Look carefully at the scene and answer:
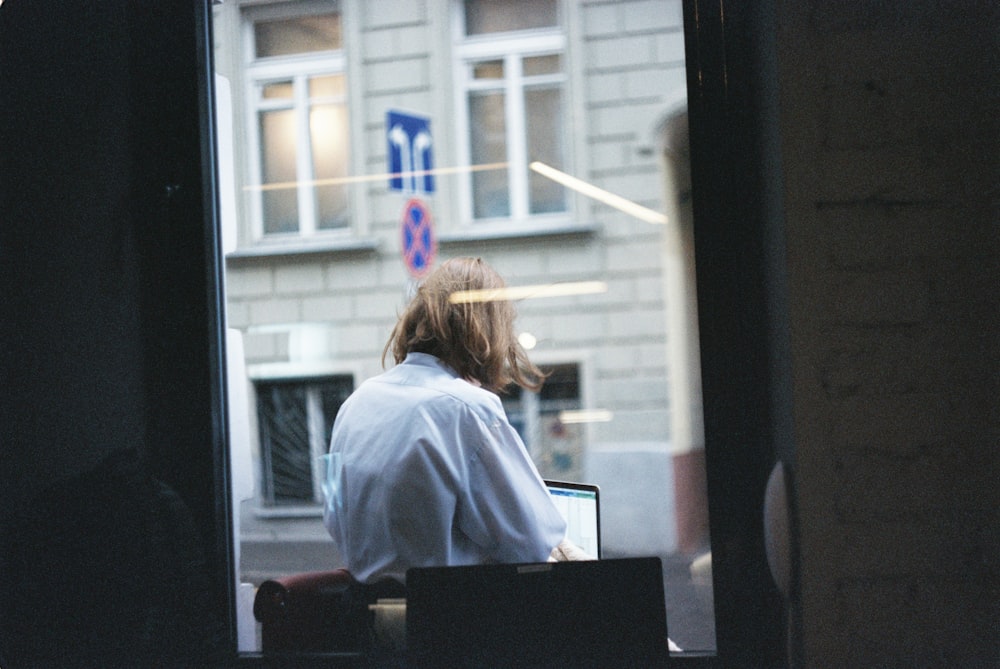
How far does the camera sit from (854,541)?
1741 millimetres

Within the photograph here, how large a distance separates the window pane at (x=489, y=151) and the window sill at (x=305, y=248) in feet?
0.84

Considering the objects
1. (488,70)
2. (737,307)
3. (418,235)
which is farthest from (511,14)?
(737,307)

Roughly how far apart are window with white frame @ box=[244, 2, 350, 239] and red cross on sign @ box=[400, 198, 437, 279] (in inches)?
5.1

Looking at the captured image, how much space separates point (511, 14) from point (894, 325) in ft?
3.11

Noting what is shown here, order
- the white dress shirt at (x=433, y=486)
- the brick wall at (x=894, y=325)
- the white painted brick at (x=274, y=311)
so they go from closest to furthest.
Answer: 1. the brick wall at (x=894, y=325)
2. the white dress shirt at (x=433, y=486)
3. the white painted brick at (x=274, y=311)

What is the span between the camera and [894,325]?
174 centimetres

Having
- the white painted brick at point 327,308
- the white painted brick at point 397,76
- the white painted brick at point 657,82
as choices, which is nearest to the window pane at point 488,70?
the white painted brick at point 397,76

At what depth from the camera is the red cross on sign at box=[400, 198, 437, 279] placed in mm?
2131

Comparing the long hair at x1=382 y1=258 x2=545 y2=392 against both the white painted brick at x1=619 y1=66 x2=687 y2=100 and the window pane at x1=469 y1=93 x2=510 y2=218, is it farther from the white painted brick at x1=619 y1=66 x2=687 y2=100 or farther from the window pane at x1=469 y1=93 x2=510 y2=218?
the white painted brick at x1=619 y1=66 x2=687 y2=100

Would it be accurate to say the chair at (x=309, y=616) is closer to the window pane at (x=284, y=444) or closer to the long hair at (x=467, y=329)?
the window pane at (x=284, y=444)

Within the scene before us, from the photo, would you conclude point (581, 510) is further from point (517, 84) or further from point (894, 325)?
point (517, 84)

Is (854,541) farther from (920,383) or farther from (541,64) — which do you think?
(541,64)

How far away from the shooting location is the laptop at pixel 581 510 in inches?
80.1

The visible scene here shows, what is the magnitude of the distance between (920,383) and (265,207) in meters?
1.32
